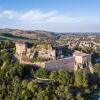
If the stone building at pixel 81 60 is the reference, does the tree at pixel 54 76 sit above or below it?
below

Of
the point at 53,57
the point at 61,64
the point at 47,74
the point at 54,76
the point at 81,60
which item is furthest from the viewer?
the point at 81,60

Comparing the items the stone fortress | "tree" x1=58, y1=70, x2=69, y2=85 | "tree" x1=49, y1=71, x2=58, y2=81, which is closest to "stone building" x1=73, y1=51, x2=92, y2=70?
the stone fortress

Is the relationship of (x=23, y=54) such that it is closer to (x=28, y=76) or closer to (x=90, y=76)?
(x=28, y=76)

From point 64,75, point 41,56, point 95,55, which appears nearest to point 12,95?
point 64,75

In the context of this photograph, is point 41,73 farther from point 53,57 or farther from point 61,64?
point 53,57

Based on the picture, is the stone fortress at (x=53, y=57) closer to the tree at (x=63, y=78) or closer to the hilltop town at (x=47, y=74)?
the hilltop town at (x=47, y=74)

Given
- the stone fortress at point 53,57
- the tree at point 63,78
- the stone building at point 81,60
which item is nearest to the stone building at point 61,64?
the stone fortress at point 53,57

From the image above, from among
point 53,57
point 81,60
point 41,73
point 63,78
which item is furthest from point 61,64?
point 41,73

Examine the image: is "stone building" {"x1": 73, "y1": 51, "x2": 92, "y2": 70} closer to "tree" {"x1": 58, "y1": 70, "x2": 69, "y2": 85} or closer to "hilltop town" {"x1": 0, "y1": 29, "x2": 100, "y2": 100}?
"hilltop town" {"x1": 0, "y1": 29, "x2": 100, "y2": 100}
